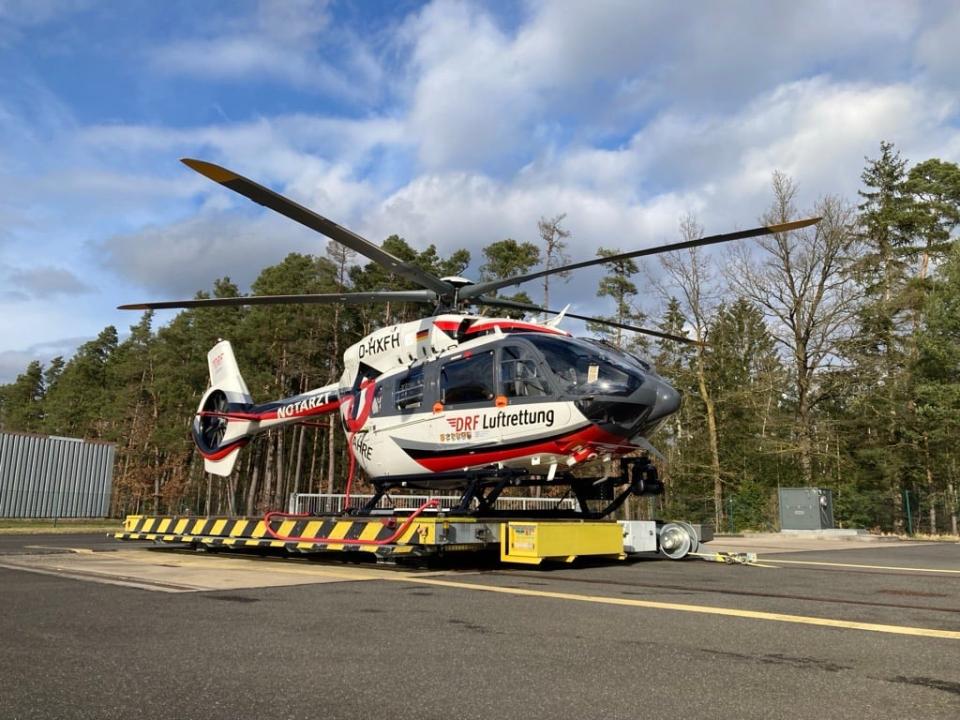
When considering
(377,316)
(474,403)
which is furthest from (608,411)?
(377,316)

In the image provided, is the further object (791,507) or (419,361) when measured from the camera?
(791,507)

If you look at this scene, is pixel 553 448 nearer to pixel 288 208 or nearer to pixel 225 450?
pixel 288 208

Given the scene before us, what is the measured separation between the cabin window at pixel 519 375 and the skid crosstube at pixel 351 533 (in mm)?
2062

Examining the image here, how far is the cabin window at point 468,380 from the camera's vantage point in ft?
36.8

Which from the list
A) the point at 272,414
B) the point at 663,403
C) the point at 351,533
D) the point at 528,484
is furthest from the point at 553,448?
the point at 272,414

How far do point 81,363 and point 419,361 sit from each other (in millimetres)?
80645

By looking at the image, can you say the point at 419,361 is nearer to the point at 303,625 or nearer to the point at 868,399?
the point at 303,625

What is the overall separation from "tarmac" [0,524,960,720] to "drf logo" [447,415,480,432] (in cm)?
271

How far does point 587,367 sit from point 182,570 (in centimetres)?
651

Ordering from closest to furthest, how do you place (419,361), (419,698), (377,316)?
(419,698) → (419,361) → (377,316)

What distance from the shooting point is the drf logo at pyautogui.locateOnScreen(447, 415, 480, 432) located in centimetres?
1124

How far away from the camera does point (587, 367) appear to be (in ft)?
34.6

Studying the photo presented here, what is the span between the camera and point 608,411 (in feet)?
33.4

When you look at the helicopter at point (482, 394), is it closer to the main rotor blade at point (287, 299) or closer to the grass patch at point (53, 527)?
the main rotor blade at point (287, 299)
